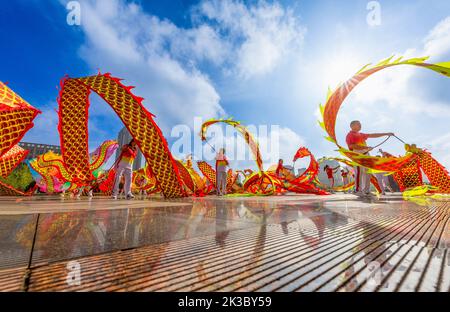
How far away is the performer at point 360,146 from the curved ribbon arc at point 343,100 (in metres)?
0.97

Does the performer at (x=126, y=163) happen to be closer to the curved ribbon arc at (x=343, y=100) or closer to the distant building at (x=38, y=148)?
the curved ribbon arc at (x=343, y=100)

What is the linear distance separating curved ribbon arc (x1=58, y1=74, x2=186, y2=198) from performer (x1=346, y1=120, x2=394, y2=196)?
5.92 metres

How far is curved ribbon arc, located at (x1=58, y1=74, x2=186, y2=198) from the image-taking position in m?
6.69

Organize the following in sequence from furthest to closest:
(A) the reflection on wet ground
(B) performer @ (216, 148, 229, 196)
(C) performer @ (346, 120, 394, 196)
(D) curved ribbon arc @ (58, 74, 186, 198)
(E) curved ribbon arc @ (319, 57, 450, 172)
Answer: (B) performer @ (216, 148, 229, 196), (C) performer @ (346, 120, 394, 196), (D) curved ribbon arc @ (58, 74, 186, 198), (E) curved ribbon arc @ (319, 57, 450, 172), (A) the reflection on wet ground

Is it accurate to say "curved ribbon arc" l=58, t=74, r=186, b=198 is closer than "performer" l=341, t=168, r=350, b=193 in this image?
Yes

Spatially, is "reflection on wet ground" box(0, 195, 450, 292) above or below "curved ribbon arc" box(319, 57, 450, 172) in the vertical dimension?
below

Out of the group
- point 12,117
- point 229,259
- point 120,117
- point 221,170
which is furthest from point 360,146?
point 12,117

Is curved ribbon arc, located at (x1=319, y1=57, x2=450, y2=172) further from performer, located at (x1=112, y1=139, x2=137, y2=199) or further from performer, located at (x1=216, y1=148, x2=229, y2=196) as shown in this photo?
performer, located at (x1=112, y1=139, x2=137, y2=199)

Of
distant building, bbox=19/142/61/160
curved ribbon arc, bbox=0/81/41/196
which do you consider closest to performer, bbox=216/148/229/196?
curved ribbon arc, bbox=0/81/41/196

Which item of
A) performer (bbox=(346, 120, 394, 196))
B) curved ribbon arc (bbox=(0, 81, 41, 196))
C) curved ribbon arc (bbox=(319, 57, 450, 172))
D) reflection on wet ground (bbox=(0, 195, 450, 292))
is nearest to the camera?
reflection on wet ground (bbox=(0, 195, 450, 292))

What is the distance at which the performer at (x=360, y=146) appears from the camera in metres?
7.41

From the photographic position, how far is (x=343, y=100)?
708 centimetres

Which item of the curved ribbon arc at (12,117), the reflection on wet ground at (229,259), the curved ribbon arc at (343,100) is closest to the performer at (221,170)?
the curved ribbon arc at (343,100)
